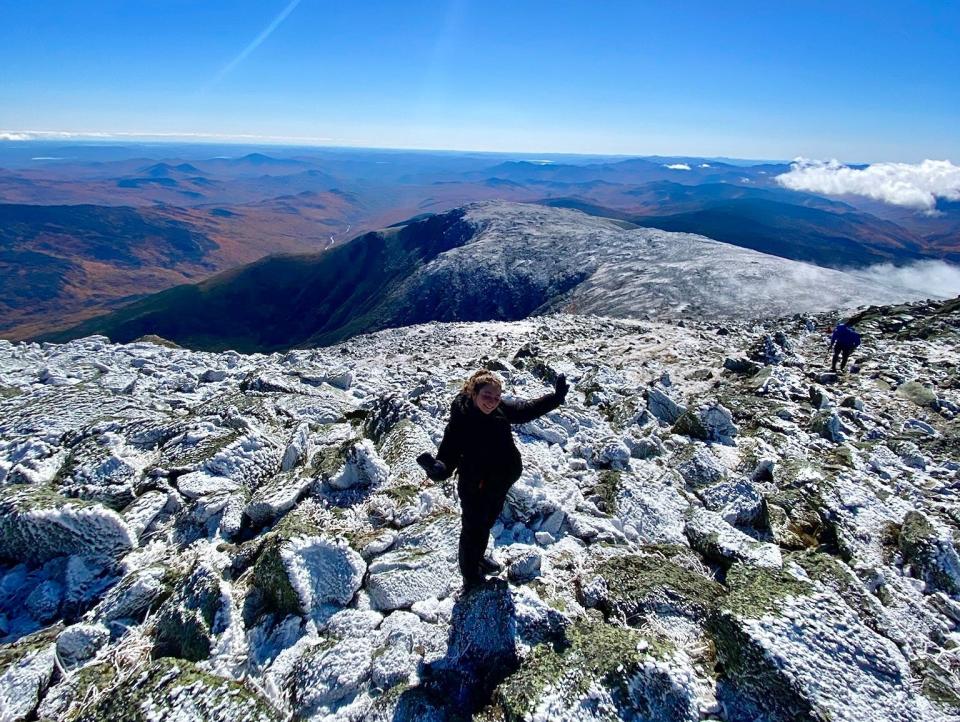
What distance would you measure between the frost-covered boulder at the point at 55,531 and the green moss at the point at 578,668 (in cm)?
555

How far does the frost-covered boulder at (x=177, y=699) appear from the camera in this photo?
14.0 ft

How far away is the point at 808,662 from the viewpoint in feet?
14.4

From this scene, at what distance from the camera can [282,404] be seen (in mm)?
11484

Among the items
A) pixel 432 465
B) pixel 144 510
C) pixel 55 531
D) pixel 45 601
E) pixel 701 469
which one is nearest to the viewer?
Result: pixel 432 465

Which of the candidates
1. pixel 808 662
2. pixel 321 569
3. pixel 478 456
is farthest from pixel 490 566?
pixel 808 662

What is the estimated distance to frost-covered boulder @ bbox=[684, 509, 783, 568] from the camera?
6.16m

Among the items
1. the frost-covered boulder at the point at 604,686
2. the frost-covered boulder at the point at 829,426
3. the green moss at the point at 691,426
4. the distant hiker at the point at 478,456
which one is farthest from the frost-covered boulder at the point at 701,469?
the distant hiker at the point at 478,456

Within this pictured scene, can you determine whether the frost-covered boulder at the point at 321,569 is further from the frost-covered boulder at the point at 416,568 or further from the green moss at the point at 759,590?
the green moss at the point at 759,590

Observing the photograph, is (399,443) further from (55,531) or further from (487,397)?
(55,531)

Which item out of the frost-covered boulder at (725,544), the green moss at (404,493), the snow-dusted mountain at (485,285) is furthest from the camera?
the snow-dusted mountain at (485,285)

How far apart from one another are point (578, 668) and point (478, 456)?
2200 mm

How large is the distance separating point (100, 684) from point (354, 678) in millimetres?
2561

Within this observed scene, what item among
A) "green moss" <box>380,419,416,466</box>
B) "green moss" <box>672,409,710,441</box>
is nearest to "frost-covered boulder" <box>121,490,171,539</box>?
"green moss" <box>380,419,416,466</box>

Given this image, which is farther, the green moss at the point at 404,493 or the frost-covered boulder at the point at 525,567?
the green moss at the point at 404,493
